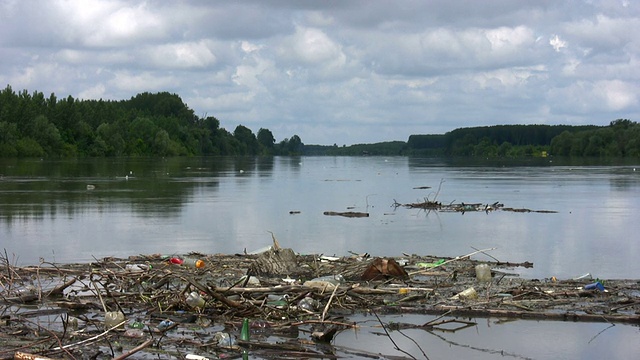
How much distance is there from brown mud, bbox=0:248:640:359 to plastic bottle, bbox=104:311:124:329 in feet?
0.29

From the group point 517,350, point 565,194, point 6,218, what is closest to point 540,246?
point 517,350

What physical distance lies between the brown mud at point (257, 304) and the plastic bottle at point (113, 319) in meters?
0.09

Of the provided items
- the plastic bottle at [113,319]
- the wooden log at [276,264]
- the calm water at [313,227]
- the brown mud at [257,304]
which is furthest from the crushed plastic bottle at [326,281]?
the calm water at [313,227]

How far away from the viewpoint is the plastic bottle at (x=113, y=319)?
1104 centimetres

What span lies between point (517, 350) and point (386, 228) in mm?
15393

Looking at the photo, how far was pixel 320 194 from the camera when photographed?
4453 cm

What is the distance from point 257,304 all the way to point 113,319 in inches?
78.2

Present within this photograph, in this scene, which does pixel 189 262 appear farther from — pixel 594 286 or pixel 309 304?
pixel 594 286

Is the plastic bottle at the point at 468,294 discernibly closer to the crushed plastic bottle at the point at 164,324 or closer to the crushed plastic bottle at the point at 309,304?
the crushed plastic bottle at the point at 309,304

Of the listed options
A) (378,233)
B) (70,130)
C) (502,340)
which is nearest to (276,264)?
(502,340)

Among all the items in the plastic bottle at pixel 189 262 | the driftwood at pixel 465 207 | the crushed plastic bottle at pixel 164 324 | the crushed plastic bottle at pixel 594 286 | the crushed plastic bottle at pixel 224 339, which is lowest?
the driftwood at pixel 465 207

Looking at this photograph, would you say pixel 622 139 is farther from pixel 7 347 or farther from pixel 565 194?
pixel 7 347

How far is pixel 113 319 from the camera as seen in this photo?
11117mm

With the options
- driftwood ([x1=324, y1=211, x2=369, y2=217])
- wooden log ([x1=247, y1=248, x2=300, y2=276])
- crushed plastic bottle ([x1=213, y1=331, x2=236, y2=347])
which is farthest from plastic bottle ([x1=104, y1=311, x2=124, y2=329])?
driftwood ([x1=324, y1=211, x2=369, y2=217])
